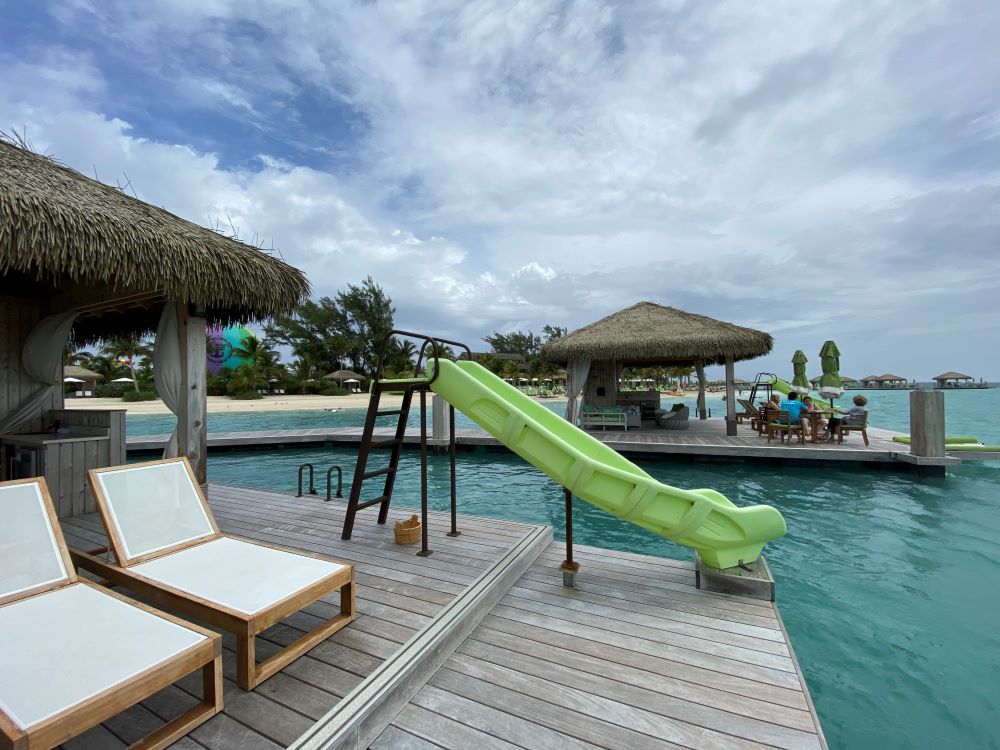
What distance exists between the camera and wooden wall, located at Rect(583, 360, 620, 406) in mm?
12977

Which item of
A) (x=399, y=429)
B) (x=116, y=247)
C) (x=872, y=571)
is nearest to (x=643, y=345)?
(x=872, y=571)

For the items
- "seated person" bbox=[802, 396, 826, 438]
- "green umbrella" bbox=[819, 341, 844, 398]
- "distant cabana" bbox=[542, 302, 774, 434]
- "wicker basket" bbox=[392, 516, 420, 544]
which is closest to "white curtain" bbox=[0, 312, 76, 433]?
"wicker basket" bbox=[392, 516, 420, 544]

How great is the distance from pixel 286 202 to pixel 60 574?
12917mm

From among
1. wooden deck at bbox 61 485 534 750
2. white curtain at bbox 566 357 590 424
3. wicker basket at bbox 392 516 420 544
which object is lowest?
wooden deck at bbox 61 485 534 750

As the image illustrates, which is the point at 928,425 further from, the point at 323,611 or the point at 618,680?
the point at 323,611

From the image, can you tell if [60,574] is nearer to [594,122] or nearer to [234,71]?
[234,71]

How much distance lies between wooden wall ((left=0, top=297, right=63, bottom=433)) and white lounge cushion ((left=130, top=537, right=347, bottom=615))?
4453 millimetres

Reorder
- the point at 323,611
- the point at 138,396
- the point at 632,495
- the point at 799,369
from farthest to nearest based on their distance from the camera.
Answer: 1. the point at 138,396
2. the point at 799,369
3. the point at 632,495
4. the point at 323,611

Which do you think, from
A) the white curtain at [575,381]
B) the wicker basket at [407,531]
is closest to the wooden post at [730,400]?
the white curtain at [575,381]

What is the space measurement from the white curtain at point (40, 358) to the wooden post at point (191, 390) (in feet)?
6.27

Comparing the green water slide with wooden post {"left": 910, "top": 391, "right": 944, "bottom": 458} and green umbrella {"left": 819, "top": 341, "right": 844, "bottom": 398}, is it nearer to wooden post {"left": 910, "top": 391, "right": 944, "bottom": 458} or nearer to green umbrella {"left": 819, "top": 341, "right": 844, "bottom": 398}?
wooden post {"left": 910, "top": 391, "right": 944, "bottom": 458}

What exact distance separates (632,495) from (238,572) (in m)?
2.13

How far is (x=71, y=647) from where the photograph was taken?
1.38m

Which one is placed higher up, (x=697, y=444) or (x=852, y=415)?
(x=852, y=415)
